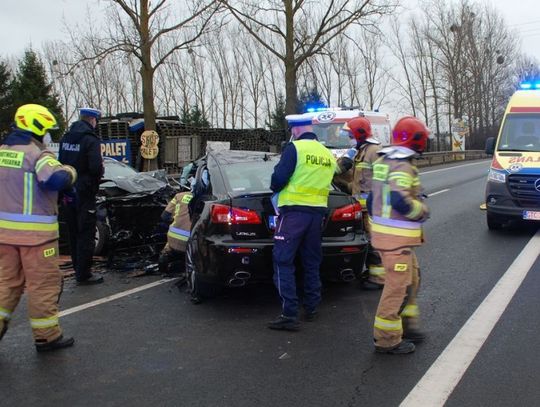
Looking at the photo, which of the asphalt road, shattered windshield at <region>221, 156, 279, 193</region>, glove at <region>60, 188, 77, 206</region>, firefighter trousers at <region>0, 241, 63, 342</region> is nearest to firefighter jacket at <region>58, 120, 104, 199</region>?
glove at <region>60, 188, 77, 206</region>

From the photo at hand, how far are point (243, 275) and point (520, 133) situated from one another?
23.0 ft

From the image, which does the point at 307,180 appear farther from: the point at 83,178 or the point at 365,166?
the point at 83,178

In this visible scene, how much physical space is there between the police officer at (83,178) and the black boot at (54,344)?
232 cm

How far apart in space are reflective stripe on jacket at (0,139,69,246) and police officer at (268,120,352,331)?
6.17 ft

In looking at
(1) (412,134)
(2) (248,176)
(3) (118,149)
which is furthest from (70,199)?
(3) (118,149)

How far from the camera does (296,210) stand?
489 centimetres

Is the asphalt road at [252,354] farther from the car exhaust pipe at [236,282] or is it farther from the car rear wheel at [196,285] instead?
the car exhaust pipe at [236,282]

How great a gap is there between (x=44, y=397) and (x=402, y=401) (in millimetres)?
2327

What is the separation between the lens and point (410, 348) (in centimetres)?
433

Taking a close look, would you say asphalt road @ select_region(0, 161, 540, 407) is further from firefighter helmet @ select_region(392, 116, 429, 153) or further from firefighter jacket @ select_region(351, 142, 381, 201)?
firefighter helmet @ select_region(392, 116, 429, 153)

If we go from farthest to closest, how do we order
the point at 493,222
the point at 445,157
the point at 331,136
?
the point at 445,157
the point at 331,136
the point at 493,222

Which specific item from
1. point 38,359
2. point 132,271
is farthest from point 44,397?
point 132,271

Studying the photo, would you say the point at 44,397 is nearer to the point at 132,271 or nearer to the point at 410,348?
the point at 410,348

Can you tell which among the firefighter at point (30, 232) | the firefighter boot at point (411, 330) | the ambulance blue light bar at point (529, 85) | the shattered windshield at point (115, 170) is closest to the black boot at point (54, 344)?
the firefighter at point (30, 232)
